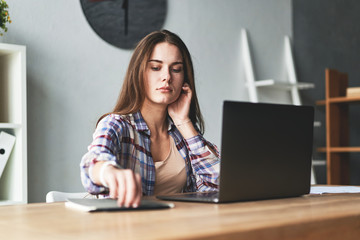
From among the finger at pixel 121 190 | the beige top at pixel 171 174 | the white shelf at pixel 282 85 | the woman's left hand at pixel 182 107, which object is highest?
the white shelf at pixel 282 85

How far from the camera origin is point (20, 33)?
2.72 m

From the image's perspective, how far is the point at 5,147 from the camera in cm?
240

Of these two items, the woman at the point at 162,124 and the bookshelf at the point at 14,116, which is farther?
the bookshelf at the point at 14,116

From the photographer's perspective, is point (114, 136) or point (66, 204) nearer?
point (66, 204)

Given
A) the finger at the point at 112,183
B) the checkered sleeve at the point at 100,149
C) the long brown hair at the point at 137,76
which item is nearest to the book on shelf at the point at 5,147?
the long brown hair at the point at 137,76

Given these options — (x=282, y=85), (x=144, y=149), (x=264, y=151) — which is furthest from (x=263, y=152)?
(x=282, y=85)

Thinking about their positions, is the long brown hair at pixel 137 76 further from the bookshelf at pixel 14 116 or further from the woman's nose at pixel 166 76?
the bookshelf at pixel 14 116

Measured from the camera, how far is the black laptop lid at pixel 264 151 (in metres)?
1.10

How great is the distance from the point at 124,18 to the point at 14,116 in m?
1.09

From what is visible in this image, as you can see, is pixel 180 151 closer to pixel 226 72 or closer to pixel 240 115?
pixel 240 115

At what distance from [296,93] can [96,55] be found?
1808 millimetres

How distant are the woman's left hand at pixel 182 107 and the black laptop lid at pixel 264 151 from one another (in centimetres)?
70

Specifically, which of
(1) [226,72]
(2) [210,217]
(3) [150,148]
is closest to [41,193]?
(3) [150,148]

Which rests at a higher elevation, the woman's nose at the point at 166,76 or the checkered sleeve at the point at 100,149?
the woman's nose at the point at 166,76
